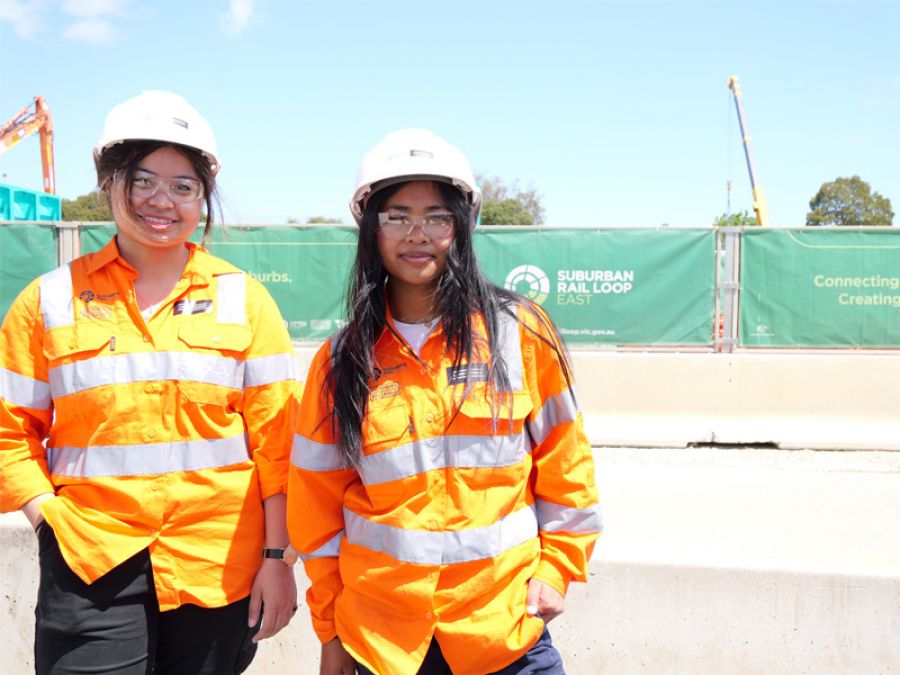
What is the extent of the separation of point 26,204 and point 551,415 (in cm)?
1799

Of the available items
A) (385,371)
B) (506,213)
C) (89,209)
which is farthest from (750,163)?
(385,371)

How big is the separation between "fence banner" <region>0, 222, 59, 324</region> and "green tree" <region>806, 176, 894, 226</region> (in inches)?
2650

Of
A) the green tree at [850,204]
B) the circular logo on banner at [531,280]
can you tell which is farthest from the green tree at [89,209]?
the green tree at [850,204]

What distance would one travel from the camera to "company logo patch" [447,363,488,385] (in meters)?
2.08

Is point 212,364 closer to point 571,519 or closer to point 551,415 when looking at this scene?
point 551,415

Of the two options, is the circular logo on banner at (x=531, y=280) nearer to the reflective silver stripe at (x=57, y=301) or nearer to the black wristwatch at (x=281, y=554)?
the black wristwatch at (x=281, y=554)

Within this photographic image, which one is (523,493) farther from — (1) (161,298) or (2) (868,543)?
(2) (868,543)

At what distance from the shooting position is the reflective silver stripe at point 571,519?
2.12m

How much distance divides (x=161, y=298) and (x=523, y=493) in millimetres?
1186

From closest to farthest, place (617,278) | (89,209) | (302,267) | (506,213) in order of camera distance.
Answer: (617,278) < (302,267) < (89,209) < (506,213)

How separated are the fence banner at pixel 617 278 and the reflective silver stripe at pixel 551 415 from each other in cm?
711

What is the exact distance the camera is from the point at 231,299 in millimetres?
2336

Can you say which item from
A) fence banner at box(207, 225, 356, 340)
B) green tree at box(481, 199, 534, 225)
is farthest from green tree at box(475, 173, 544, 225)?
fence banner at box(207, 225, 356, 340)

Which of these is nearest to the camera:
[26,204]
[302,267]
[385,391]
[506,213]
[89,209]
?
[385,391]
